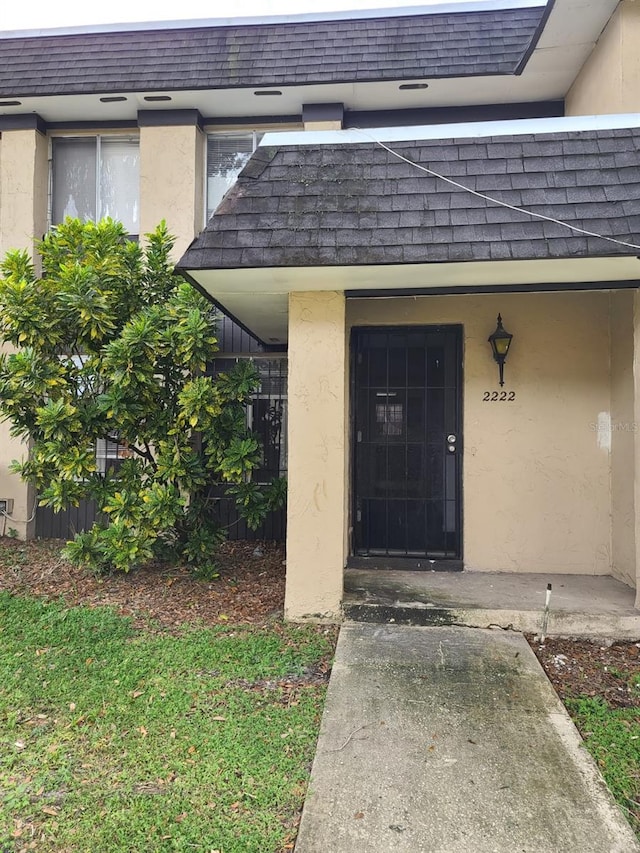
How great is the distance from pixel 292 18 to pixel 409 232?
17.4 ft

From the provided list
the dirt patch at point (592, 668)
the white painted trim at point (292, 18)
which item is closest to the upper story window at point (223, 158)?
the white painted trim at point (292, 18)

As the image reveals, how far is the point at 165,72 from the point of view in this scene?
6.81 meters

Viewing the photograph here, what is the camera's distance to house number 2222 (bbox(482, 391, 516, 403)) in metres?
5.44

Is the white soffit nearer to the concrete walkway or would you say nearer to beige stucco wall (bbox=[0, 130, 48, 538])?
the concrete walkway

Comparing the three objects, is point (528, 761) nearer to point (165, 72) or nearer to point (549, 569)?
point (549, 569)

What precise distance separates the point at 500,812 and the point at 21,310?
5402 millimetres

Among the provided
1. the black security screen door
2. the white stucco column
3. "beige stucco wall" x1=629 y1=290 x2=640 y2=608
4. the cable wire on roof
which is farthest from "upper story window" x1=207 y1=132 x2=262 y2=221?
"beige stucco wall" x1=629 y1=290 x2=640 y2=608

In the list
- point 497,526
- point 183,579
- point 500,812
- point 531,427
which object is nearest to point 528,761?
point 500,812

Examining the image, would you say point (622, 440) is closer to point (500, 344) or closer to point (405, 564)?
point (500, 344)

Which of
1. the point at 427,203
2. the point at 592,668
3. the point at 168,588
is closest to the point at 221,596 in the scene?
the point at 168,588

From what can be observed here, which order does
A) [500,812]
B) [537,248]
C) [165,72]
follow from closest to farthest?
[500,812] < [537,248] < [165,72]

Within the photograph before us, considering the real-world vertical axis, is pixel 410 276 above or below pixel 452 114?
below

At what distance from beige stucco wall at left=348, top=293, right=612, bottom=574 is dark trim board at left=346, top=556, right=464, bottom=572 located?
18 centimetres

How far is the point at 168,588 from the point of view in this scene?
207 inches
